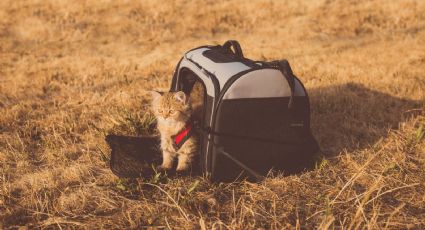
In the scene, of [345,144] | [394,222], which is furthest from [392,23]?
[394,222]

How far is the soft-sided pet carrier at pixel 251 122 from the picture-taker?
3.24 meters

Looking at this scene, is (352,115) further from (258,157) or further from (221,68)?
(221,68)

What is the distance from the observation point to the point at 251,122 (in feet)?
10.9

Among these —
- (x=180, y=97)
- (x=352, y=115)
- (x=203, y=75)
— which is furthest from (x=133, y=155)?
(x=352, y=115)

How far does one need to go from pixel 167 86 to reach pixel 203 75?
300cm

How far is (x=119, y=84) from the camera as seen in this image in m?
6.73

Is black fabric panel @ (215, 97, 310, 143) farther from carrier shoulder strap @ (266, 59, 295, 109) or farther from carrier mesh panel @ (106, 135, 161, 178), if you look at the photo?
carrier mesh panel @ (106, 135, 161, 178)

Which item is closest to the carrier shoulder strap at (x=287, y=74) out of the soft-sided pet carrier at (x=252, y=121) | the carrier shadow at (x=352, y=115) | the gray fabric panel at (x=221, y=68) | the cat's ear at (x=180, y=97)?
the soft-sided pet carrier at (x=252, y=121)

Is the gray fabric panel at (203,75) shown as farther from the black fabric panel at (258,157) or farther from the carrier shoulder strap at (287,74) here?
the carrier shoulder strap at (287,74)

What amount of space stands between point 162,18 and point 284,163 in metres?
9.16

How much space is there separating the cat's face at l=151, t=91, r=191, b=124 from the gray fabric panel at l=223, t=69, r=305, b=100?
604mm

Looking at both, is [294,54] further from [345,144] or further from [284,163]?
[284,163]

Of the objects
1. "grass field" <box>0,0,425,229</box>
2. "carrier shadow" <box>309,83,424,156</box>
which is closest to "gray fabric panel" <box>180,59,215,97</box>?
"grass field" <box>0,0,425,229</box>

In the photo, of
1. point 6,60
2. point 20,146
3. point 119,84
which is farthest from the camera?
point 6,60
